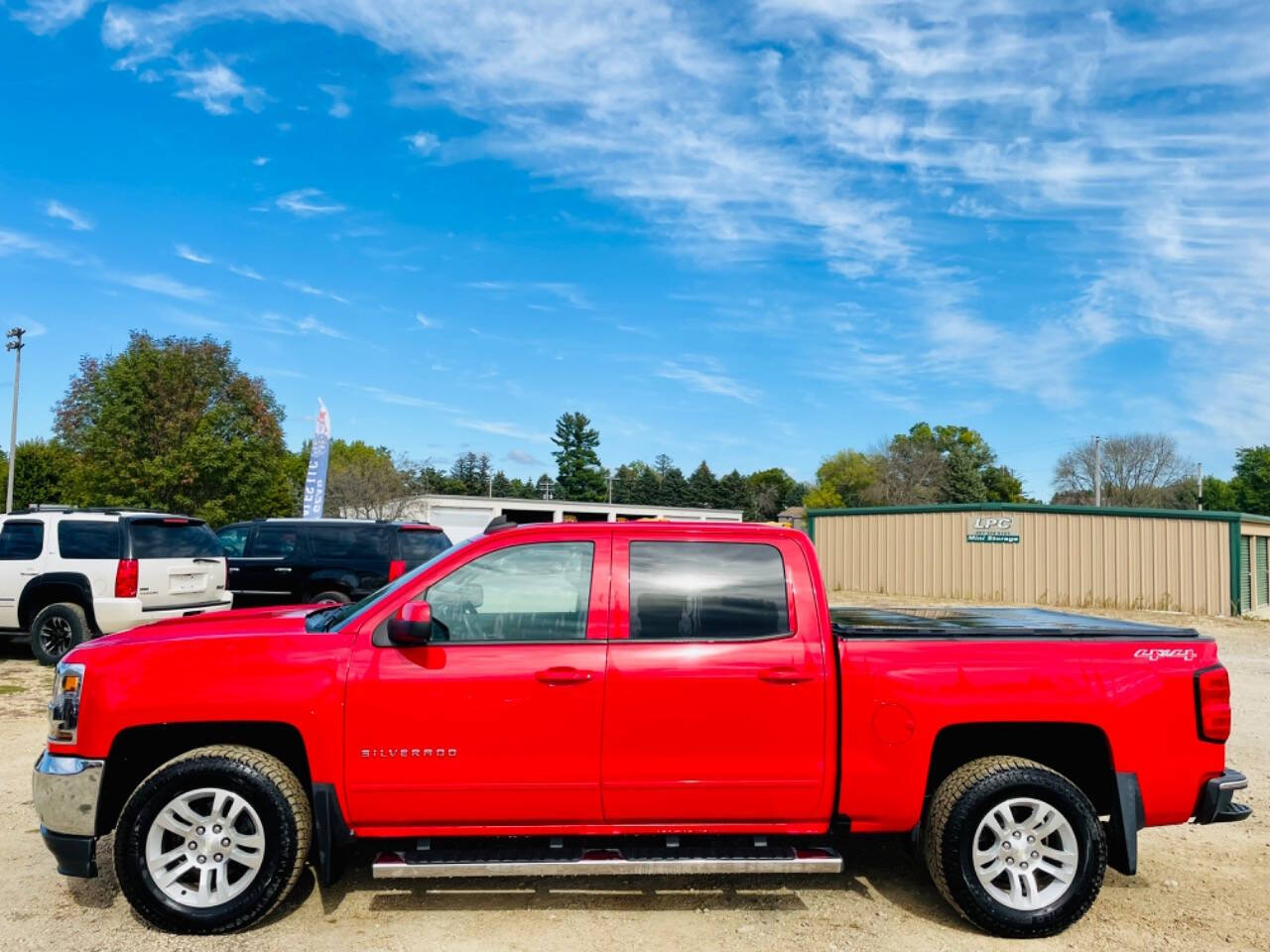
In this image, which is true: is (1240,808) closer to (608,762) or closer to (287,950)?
(608,762)

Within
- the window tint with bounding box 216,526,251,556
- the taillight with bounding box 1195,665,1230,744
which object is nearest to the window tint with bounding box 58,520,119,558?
the window tint with bounding box 216,526,251,556

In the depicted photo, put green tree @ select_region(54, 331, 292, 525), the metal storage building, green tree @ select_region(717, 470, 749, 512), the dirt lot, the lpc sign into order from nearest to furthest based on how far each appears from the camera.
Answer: the dirt lot, the metal storage building, the lpc sign, green tree @ select_region(54, 331, 292, 525), green tree @ select_region(717, 470, 749, 512)

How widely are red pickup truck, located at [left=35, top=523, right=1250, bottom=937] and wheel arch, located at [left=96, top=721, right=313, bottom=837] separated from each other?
14 millimetres

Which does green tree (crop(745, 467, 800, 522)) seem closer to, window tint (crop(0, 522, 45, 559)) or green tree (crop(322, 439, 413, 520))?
green tree (crop(322, 439, 413, 520))

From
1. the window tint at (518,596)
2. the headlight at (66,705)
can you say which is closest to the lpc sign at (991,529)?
the window tint at (518,596)

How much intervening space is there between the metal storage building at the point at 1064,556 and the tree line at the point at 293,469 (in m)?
21.0

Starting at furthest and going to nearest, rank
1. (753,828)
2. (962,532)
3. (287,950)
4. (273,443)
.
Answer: (273,443) → (962,532) → (753,828) → (287,950)

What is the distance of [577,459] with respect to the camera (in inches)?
4156

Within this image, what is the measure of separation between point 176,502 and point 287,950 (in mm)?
29720

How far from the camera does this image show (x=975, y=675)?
4.12 m

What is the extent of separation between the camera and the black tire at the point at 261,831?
3.92m

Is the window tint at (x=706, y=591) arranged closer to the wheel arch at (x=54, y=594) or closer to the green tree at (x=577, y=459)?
the wheel arch at (x=54, y=594)

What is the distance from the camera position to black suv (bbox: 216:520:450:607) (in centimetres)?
1281

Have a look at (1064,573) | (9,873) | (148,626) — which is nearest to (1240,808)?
(148,626)
